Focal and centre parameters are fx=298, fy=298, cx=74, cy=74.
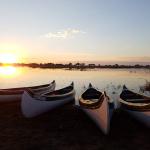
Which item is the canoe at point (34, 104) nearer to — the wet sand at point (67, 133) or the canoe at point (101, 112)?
the wet sand at point (67, 133)

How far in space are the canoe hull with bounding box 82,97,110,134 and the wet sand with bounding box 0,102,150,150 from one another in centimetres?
33

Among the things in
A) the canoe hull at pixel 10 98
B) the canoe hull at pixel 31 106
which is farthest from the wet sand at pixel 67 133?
the canoe hull at pixel 10 98

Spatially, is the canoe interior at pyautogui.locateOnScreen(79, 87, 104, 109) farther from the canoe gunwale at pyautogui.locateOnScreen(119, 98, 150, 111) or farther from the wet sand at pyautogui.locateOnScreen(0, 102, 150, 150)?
the canoe gunwale at pyautogui.locateOnScreen(119, 98, 150, 111)

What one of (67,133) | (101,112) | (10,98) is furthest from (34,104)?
(10,98)

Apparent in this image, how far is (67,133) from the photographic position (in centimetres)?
1260

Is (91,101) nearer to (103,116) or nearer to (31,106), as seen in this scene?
(31,106)

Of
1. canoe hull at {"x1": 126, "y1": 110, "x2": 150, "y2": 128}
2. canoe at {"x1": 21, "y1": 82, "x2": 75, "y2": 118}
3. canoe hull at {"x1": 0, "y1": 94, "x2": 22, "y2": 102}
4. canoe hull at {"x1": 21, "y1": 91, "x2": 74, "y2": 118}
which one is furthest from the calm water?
canoe hull at {"x1": 126, "y1": 110, "x2": 150, "y2": 128}

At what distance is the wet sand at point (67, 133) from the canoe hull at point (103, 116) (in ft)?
1.08

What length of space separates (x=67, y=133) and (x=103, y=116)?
175 centimetres

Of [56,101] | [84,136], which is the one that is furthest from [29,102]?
[84,136]

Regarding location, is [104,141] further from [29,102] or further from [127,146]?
[29,102]

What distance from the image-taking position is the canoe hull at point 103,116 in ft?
38.7

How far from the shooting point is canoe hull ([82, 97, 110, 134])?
11805 mm

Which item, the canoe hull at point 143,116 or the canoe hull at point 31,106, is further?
the canoe hull at point 31,106
